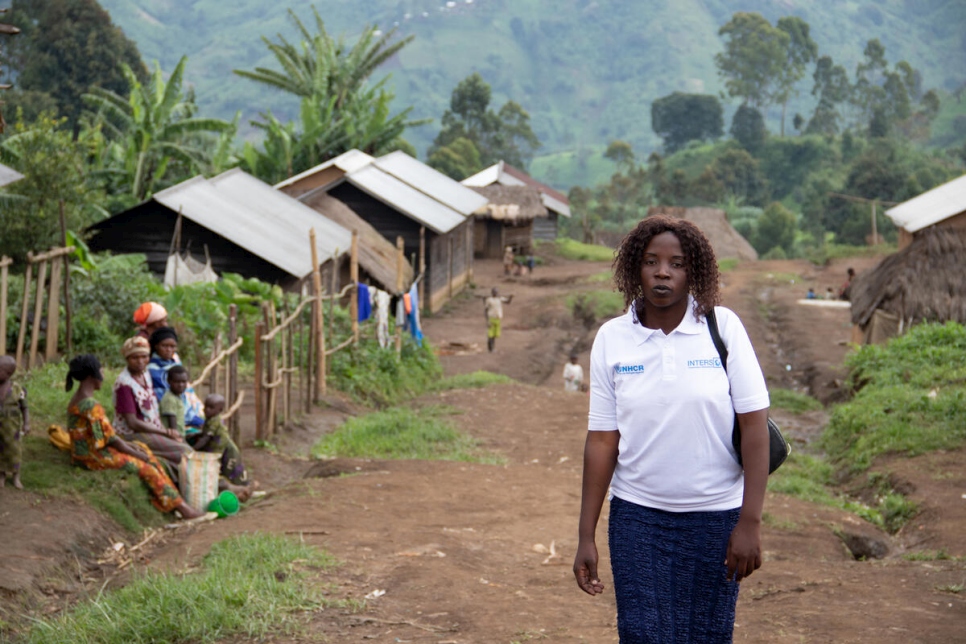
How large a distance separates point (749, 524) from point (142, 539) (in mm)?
4850

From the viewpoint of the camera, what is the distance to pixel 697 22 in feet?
472

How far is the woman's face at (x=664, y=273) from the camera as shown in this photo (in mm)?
3035

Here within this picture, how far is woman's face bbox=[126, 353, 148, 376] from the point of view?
7.07 metres

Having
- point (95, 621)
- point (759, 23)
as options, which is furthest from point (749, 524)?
point (759, 23)

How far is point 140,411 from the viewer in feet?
23.9

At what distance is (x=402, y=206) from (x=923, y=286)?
426 inches

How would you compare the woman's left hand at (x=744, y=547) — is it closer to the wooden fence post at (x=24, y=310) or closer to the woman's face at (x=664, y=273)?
the woman's face at (x=664, y=273)

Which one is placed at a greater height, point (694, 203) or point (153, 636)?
point (694, 203)

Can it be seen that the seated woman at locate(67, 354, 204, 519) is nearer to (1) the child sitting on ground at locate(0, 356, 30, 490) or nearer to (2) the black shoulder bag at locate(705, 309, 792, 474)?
(1) the child sitting on ground at locate(0, 356, 30, 490)

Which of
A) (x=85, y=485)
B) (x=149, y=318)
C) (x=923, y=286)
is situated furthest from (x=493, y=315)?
(x=85, y=485)

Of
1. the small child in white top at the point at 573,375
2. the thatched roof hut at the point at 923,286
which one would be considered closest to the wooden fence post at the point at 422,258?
the small child in white top at the point at 573,375

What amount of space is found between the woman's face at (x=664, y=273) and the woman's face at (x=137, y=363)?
4854 mm

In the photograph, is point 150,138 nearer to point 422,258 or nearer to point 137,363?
point 422,258

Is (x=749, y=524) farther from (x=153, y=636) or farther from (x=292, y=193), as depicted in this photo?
(x=292, y=193)
